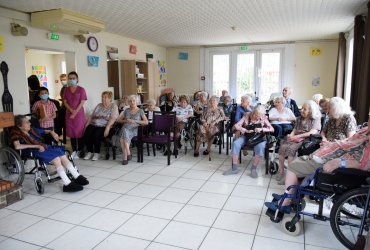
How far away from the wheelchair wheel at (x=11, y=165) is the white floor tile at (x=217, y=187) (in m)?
2.17

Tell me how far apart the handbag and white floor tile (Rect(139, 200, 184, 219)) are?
67.3 inches

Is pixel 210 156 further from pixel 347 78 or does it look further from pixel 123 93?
pixel 347 78

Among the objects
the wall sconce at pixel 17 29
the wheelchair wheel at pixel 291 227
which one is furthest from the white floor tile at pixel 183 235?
the wall sconce at pixel 17 29

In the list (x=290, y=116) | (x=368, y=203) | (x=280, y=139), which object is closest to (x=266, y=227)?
(x=368, y=203)

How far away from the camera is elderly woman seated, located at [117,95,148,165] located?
4676 millimetres

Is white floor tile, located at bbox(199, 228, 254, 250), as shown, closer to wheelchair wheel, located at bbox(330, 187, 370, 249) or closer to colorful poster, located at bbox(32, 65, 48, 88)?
wheelchair wheel, located at bbox(330, 187, 370, 249)

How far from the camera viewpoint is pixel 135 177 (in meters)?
3.99

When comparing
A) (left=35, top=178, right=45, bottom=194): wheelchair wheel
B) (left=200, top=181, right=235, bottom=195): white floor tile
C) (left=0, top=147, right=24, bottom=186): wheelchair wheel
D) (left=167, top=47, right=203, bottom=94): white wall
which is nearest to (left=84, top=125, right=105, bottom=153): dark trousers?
(left=0, top=147, right=24, bottom=186): wheelchair wheel

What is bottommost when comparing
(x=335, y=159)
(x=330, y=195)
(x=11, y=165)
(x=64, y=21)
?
(x=11, y=165)

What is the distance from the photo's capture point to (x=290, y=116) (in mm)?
4598

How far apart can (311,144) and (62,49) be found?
4249mm

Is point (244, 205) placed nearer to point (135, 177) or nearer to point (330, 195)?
point (330, 195)

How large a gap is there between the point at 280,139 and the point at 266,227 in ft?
5.94

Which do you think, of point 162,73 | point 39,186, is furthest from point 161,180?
point 162,73
